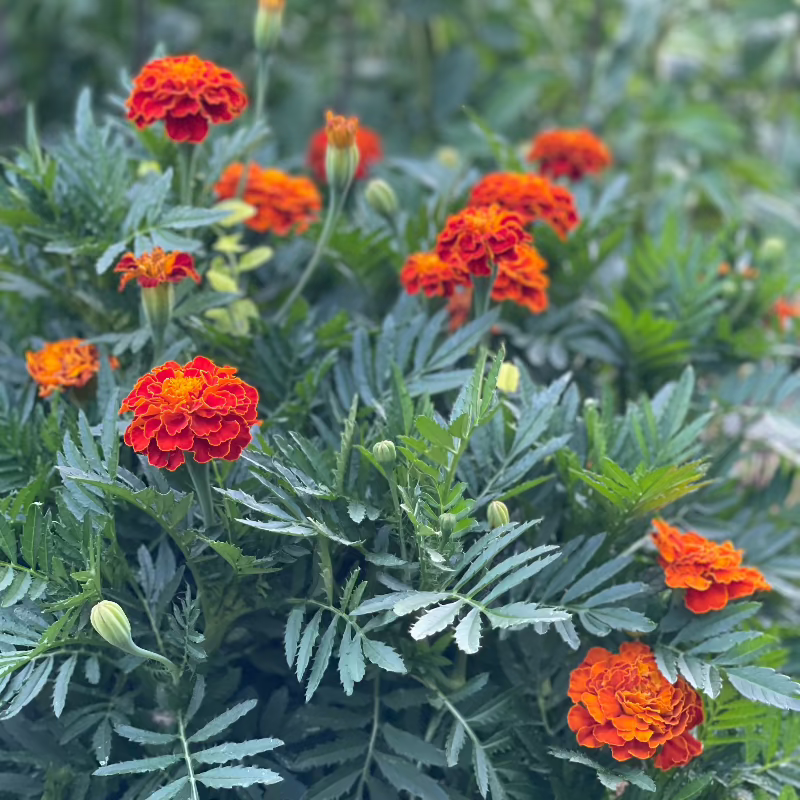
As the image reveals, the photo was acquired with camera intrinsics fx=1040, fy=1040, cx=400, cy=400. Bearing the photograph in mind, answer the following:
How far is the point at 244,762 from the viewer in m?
0.87

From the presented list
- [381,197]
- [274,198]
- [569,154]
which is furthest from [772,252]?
→ [274,198]

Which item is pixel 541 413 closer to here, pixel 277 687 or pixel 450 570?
pixel 450 570

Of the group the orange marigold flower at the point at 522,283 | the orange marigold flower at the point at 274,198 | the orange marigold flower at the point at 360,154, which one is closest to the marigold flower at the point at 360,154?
the orange marigold flower at the point at 360,154

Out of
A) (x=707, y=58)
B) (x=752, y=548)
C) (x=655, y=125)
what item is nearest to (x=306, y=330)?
(x=752, y=548)

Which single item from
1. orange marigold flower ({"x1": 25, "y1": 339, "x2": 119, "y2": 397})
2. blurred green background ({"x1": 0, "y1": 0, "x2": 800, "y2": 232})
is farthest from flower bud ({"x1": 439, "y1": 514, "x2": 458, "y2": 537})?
blurred green background ({"x1": 0, "y1": 0, "x2": 800, "y2": 232})

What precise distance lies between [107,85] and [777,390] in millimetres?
1682

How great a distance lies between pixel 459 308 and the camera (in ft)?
3.67

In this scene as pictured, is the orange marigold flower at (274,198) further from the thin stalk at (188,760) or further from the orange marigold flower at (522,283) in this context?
the thin stalk at (188,760)

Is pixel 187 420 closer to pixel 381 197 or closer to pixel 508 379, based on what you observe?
pixel 508 379

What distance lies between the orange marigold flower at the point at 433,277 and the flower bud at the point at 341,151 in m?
0.11

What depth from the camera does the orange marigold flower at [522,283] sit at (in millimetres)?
995

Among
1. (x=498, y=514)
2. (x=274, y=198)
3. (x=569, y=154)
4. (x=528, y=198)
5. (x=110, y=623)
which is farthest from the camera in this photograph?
(x=569, y=154)

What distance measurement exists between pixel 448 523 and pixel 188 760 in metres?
0.26

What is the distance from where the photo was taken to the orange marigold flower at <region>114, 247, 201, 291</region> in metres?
0.88
